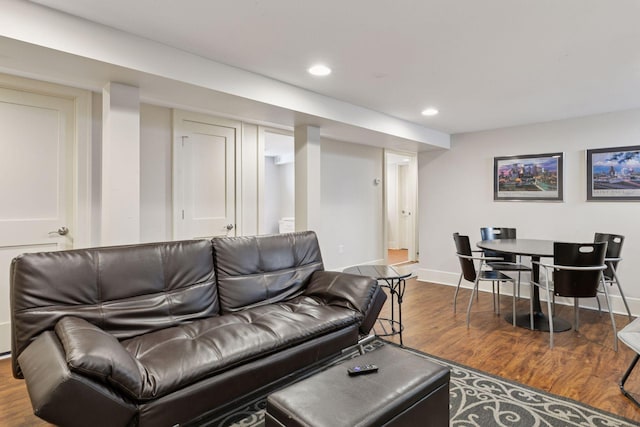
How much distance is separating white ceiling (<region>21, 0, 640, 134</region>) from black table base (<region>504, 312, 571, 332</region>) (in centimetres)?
221

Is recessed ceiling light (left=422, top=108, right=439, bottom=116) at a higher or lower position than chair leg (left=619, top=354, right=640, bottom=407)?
higher

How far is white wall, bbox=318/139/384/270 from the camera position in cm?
523

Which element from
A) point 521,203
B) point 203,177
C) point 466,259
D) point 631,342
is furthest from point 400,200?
point 631,342

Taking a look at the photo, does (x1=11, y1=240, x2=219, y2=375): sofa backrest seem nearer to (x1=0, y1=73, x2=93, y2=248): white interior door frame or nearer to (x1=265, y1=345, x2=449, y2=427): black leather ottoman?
(x1=265, y1=345, x2=449, y2=427): black leather ottoman

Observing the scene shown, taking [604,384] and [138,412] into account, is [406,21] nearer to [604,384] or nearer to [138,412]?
[138,412]

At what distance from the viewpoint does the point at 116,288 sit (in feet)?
6.66

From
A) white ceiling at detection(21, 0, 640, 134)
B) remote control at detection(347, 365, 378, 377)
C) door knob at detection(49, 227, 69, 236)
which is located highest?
white ceiling at detection(21, 0, 640, 134)

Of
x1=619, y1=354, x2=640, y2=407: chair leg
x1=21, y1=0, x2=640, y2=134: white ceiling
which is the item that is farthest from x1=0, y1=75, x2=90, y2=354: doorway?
x1=619, y1=354, x2=640, y2=407: chair leg

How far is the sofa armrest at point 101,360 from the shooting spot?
1343 millimetres

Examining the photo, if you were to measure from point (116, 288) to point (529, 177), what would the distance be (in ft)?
15.5

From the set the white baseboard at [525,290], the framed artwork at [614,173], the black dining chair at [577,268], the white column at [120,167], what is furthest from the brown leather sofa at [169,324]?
the framed artwork at [614,173]

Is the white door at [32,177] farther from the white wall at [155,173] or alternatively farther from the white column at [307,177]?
the white column at [307,177]

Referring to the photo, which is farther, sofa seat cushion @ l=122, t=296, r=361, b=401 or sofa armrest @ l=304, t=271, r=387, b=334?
sofa armrest @ l=304, t=271, r=387, b=334

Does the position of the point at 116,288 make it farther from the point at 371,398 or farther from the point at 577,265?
the point at 577,265
